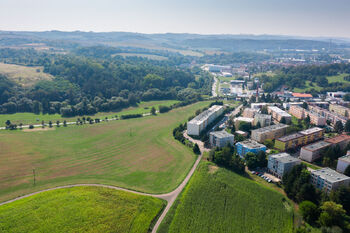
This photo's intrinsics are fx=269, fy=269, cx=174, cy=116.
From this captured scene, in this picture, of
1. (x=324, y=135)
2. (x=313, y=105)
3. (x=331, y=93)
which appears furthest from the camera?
(x=331, y=93)

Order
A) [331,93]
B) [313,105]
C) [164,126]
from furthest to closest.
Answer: [331,93] < [313,105] < [164,126]

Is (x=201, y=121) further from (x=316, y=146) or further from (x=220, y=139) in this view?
(x=316, y=146)

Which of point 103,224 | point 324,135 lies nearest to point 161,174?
point 103,224

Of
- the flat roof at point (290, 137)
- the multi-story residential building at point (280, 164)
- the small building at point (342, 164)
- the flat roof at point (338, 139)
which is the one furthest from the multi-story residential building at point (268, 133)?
the small building at point (342, 164)

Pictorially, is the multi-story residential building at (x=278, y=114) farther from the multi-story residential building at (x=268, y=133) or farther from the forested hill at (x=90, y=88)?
the forested hill at (x=90, y=88)

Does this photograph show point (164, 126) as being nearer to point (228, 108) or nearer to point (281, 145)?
point (228, 108)

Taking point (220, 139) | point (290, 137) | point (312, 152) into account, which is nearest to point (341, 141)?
point (290, 137)
